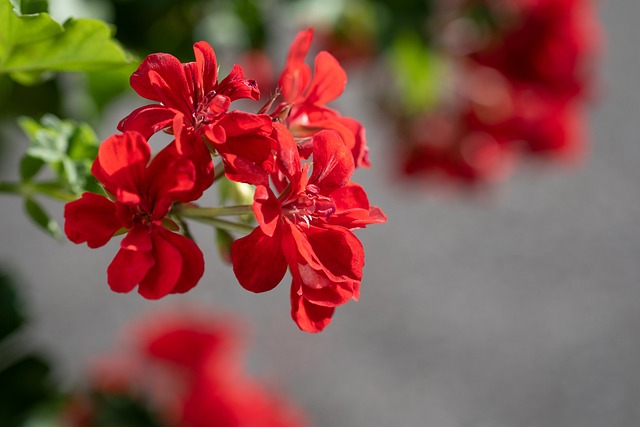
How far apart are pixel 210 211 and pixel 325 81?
0.25 ft

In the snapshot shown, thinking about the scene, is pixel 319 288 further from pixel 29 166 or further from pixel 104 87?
pixel 104 87

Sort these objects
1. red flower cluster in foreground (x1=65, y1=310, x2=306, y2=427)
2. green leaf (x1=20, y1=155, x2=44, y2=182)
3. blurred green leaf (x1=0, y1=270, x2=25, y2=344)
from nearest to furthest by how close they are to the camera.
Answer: green leaf (x1=20, y1=155, x2=44, y2=182)
blurred green leaf (x1=0, y1=270, x2=25, y2=344)
red flower cluster in foreground (x1=65, y1=310, x2=306, y2=427)

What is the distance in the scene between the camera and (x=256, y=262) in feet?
0.92

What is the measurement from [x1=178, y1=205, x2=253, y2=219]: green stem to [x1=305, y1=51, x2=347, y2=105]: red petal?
0.06m

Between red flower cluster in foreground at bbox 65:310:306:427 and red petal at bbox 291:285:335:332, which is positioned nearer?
red petal at bbox 291:285:335:332

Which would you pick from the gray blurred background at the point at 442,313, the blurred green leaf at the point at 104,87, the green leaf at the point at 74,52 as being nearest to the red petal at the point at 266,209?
the green leaf at the point at 74,52

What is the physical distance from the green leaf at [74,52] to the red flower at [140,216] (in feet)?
0.25

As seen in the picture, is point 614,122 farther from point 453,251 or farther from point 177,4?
point 177,4

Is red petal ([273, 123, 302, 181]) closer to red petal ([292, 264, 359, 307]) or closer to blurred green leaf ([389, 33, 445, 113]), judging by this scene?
red petal ([292, 264, 359, 307])

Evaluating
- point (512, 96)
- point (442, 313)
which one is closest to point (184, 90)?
point (512, 96)

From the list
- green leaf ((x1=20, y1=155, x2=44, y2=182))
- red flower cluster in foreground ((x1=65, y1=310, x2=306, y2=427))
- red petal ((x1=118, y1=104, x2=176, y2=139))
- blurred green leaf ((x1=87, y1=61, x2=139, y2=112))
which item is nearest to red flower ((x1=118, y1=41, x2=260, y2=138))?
red petal ((x1=118, y1=104, x2=176, y2=139))

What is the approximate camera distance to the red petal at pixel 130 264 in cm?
27

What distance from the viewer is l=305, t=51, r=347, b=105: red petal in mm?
334

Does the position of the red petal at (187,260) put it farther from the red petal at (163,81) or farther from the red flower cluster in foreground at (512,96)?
the red flower cluster in foreground at (512,96)
